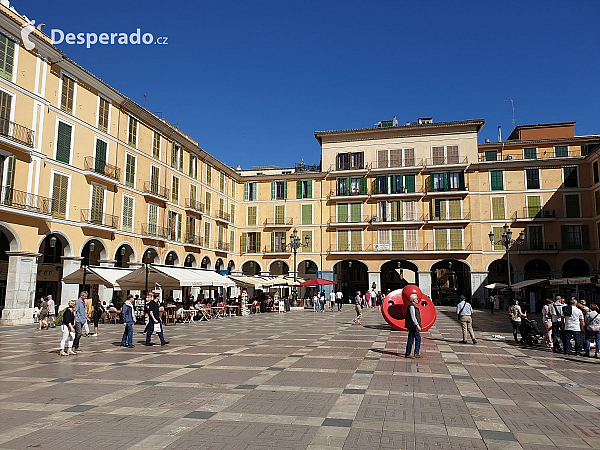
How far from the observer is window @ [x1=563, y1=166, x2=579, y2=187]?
40625mm

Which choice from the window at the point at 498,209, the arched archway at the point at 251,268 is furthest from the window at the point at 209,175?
the window at the point at 498,209

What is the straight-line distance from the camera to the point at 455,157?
43.1 m

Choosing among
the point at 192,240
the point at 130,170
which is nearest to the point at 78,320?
the point at 130,170

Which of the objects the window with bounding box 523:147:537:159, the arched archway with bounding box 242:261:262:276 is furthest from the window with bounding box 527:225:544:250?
the arched archway with bounding box 242:261:262:276

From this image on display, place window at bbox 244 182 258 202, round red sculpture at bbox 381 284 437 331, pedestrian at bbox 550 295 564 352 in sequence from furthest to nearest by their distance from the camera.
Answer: window at bbox 244 182 258 202 → round red sculpture at bbox 381 284 437 331 → pedestrian at bbox 550 295 564 352

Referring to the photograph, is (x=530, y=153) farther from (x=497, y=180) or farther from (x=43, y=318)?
(x=43, y=318)

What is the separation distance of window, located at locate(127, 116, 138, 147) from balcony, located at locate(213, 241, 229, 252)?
1316cm

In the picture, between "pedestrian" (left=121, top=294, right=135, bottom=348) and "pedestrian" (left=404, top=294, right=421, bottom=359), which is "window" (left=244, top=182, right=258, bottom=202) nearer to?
"pedestrian" (left=121, top=294, right=135, bottom=348)

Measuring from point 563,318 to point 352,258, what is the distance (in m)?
31.5

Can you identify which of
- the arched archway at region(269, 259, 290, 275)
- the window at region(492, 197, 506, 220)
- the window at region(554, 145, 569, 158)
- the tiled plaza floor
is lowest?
the tiled plaza floor

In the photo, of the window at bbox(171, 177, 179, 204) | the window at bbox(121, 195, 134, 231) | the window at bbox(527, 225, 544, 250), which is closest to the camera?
the window at bbox(121, 195, 134, 231)

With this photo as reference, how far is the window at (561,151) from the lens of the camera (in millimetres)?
42031

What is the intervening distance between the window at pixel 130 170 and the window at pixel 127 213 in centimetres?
90

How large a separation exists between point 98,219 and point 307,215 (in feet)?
74.0
